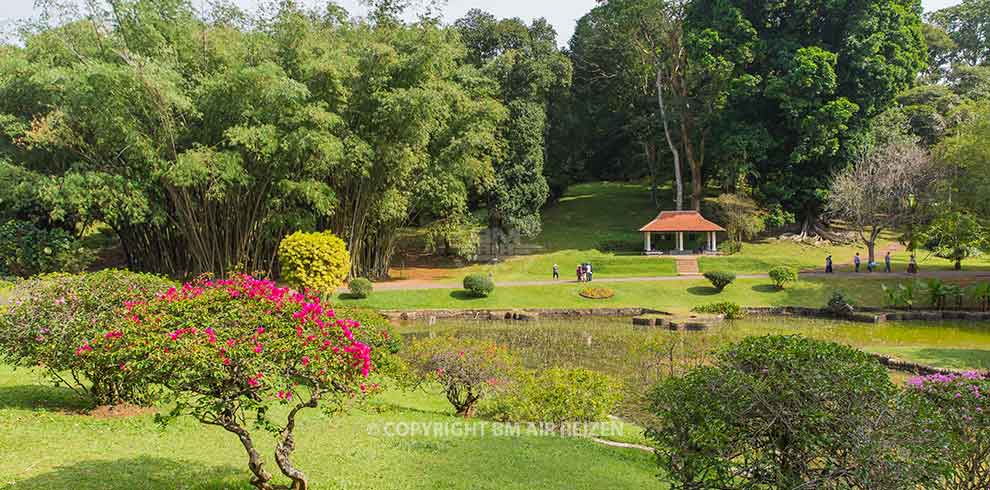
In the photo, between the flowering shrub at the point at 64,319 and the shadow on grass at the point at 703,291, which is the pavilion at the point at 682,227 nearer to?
the shadow on grass at the point at 703,291

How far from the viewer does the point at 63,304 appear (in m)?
9.05

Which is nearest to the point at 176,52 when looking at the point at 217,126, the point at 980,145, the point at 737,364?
Answer: the point at 217,126

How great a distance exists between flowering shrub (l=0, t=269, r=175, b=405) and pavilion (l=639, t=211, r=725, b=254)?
33.1m

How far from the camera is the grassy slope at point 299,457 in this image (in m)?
6.68

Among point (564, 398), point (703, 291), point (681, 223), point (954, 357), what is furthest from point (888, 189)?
point (564, 398)

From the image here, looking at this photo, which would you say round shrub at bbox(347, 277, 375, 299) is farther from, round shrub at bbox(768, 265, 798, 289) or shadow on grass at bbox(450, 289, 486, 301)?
round shrub at bbox(768, 265, 798, 289)

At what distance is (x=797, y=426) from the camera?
504 centimetres

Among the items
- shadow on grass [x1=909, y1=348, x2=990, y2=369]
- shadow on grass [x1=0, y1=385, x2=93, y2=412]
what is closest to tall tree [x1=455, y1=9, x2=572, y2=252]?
shadow on grass [x1=909, y1=348, x2=990, y2=369]

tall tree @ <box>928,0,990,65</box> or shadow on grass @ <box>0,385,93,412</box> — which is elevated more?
tall tree @ <box>928,0,990,65</box>

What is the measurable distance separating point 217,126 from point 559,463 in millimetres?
23305

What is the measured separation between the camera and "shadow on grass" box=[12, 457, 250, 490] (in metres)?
6.31

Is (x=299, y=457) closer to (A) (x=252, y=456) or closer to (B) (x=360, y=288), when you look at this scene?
(A) (x=252, y=456)

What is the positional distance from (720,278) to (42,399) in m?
26.0

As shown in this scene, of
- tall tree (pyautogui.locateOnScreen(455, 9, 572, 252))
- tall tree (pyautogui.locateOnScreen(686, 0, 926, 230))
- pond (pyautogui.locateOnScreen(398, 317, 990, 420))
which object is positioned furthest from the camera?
→ tall tree (pyautogui.locateOnScreen(455, 9, 572, 252))
